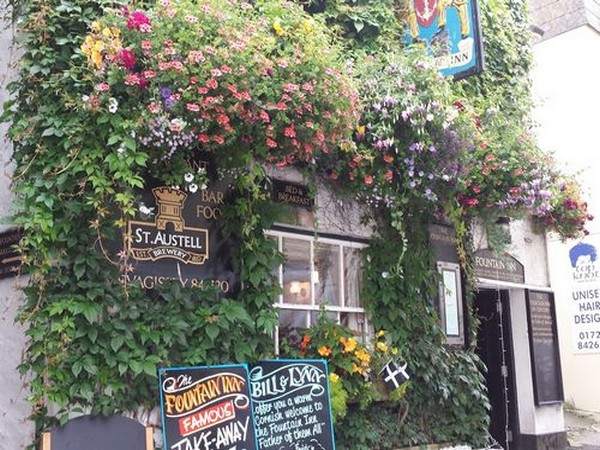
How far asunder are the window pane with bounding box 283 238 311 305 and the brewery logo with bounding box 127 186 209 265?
97cm

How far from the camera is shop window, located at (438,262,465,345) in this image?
7746 millimetres

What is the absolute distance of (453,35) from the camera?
705 centimetres

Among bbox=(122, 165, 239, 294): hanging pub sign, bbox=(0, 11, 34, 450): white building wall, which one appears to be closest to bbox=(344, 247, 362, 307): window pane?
bbox=(122, 165, 239, 294): hanging pub sign

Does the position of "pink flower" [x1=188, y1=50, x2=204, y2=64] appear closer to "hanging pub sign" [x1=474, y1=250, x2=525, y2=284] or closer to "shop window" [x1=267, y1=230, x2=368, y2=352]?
"shop window" [x1=267, y1=230, x2=368, y2=352]

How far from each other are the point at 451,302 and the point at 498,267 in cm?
121

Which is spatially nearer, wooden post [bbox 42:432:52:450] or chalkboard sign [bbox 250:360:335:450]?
wooden post [bbox 42:432:52:450]

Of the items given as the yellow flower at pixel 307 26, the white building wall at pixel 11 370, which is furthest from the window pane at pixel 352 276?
the white building wall at pixel 11 370

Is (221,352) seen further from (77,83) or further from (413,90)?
(413,90)

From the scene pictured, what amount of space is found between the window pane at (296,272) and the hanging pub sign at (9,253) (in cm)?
226

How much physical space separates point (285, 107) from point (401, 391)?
3.05m

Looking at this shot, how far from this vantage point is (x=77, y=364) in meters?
4.86

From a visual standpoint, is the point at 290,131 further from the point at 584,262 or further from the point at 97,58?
the point at 584,262

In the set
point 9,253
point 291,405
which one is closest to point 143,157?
point 9,253

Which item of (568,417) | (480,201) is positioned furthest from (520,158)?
(568,417)
